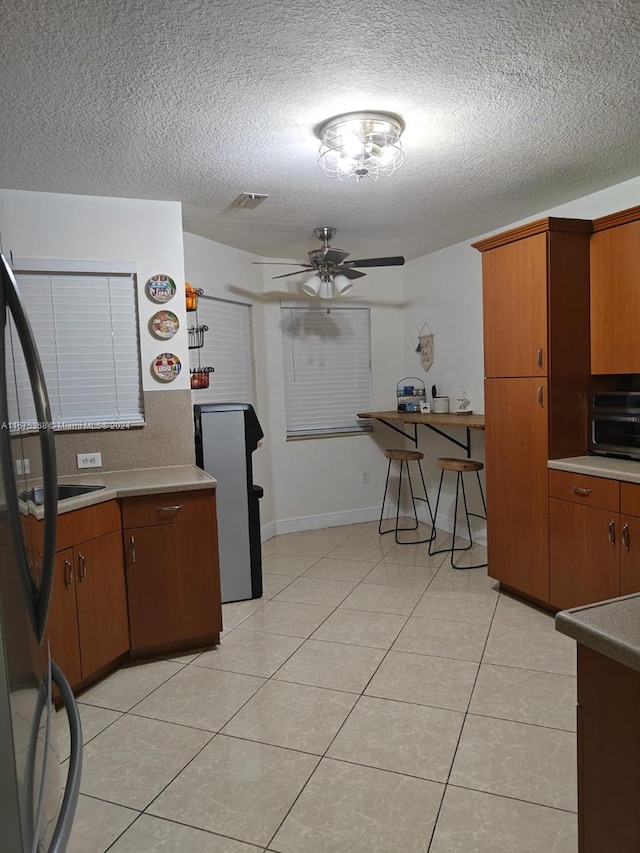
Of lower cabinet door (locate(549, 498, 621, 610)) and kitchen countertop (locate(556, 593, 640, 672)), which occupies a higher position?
kitchen countertop (locate(556, 593, 640, 672))

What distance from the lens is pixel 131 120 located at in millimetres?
2318

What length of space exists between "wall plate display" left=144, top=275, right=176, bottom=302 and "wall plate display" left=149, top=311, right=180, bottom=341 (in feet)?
0.29

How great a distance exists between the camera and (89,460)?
3285 millimetres

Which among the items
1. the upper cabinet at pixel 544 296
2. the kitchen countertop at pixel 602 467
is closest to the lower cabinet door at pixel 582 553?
the kitchen countertop at pixel 602 467

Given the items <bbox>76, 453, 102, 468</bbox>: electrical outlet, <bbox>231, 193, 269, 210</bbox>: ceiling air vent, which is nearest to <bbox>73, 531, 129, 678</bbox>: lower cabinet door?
<bbox>76, 453, 102, 468</bbox>: electrical outlet

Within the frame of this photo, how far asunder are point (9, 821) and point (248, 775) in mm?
1494

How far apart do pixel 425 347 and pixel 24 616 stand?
4.73 m

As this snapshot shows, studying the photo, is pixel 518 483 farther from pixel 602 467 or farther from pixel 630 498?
pixel 630 498

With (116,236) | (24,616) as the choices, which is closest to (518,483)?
(116,236)

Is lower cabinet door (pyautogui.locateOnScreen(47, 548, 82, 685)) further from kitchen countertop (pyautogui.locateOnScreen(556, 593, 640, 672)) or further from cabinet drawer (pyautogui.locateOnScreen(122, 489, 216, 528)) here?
kitchen countertop (pyautogui.locateOnScreen(556, 593, 640, 672))

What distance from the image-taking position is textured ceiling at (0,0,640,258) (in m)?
1.72

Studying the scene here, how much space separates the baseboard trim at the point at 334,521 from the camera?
502 cm

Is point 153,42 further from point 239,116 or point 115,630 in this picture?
point 115,630

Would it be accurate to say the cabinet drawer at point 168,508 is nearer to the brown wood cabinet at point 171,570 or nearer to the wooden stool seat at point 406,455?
the brown wood cabinet at point 171,570
